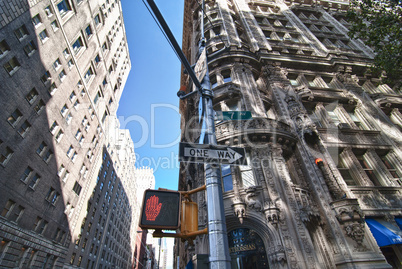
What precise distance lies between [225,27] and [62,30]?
25.7 m

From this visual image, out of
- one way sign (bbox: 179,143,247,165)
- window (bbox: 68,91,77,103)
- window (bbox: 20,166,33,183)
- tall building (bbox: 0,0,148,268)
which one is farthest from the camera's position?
window (bbox: 68,91,77,103)

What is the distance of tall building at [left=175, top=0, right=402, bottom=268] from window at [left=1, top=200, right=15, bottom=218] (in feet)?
63.9

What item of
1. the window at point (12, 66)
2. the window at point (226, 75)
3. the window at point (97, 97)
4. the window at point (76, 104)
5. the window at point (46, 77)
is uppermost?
the window at point (97, 97)

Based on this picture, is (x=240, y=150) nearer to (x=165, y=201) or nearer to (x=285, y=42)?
(x=165, y=201)

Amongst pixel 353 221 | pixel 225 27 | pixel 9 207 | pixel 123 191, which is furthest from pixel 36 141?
pixel 123 191

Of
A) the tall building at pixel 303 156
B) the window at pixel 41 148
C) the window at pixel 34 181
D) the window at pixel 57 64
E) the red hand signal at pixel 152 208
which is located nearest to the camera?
the red hand signal at pixel 152 208

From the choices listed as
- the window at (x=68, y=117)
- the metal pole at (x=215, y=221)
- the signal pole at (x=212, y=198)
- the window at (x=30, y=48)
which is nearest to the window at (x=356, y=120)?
the signal pole at (x=212, y=198)

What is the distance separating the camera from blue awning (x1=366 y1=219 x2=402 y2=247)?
11.6m

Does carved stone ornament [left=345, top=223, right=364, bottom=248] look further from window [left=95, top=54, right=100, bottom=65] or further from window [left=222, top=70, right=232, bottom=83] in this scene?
window [left=95, top=54, right=100, bottom=65]

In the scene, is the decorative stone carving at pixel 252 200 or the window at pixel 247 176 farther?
the window at pixel 247 176

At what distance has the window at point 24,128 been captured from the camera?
79.0ft

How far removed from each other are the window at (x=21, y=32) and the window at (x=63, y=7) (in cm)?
1059

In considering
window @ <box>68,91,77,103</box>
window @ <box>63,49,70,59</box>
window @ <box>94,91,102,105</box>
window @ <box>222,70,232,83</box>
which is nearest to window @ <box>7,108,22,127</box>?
window @ <box>68,91,77,103</box>

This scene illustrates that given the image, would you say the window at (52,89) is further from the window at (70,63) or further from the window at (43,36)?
the window at (43,36)
